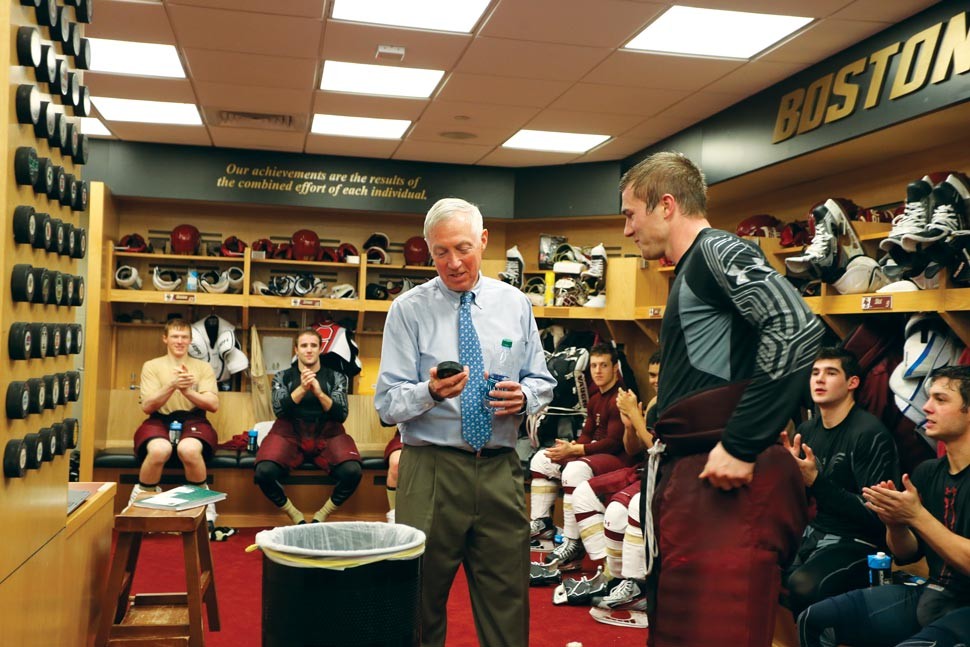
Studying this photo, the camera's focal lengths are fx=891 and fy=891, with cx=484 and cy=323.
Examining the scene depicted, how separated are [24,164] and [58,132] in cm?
30

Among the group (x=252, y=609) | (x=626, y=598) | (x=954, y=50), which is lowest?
(x=252, y=609)

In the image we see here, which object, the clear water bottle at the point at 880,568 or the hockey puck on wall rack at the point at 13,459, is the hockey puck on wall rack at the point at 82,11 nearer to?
the hockey puck on wall rack at the point at 13,459

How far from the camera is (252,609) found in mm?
4461

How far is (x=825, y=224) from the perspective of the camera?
4410 mm

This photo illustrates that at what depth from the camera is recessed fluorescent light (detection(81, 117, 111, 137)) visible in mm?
6586

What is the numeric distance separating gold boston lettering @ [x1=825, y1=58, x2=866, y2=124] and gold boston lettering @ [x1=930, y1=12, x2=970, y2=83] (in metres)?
0.54

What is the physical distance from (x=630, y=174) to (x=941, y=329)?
2.48 metres

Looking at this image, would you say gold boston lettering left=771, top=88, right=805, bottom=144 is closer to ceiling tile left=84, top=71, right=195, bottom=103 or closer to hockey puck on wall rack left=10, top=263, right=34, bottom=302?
ceiling tile left=84, top=71, right=195, bottom=103

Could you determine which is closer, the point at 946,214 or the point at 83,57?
the point at 83,57

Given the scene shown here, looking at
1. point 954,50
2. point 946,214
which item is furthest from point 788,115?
point 946,214

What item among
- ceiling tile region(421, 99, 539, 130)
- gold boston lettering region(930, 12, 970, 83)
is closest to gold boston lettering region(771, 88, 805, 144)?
gold boston lettering region(930, 12, 970, 83)

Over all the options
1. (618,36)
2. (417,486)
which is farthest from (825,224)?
(417,486)

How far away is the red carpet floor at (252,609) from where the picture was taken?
4059 millimetres

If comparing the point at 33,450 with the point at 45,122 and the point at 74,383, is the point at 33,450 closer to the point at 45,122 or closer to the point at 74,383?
the point at 74,383
